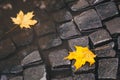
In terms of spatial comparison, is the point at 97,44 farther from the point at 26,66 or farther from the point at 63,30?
the point at 26,66

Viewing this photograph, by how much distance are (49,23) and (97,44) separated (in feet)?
3.00

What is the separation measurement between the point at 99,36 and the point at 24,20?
1195mm

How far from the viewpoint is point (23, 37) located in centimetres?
461

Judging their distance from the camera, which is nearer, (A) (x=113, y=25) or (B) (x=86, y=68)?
(B) (x=86, y=68)

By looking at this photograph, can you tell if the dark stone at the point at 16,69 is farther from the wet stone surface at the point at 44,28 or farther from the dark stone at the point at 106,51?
the dark stone at the point at 106,51

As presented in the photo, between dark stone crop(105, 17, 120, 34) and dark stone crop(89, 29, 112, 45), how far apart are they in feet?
0.28

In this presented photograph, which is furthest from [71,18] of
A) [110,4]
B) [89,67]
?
[89,67]

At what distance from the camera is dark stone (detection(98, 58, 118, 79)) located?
3.83m

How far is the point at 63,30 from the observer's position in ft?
15.0

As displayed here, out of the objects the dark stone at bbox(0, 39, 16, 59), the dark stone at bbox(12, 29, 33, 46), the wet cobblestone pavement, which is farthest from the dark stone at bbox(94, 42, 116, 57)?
the dark stone at bbox(0, 39, 16, 59)

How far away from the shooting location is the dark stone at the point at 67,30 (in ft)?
14.7

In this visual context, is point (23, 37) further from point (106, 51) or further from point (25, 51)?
point (106, 51)

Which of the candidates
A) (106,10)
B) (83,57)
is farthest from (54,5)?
(83,57)

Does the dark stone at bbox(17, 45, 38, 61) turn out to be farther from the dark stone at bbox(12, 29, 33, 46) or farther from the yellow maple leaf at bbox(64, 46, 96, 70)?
the yellow maple leaf at bbox(64, 46, 96, 70)
